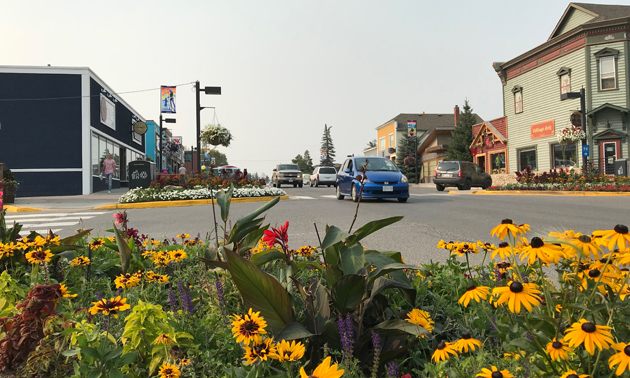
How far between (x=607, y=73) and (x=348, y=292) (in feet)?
102

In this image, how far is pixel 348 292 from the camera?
2035 mm

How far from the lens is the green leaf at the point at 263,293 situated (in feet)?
6.12

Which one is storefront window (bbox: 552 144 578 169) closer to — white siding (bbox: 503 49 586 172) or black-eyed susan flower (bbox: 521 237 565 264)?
white siding (bbox: 503 49 586 172)

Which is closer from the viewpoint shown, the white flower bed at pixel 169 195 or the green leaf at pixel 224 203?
the green leaf at pixel 224 203

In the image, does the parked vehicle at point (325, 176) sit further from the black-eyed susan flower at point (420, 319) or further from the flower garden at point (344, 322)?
the black-eyed susan flower at point (420, 319)

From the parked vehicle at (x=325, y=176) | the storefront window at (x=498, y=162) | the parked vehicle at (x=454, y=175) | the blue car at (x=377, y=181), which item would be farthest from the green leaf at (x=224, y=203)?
the parked vehicle at (x=325, y=176)

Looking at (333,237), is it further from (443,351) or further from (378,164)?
(378,164)

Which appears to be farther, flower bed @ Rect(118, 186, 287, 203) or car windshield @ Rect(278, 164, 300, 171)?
car windshield @ Rect(278, 164, 300, 171)

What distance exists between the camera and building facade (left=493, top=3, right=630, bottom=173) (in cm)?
2634

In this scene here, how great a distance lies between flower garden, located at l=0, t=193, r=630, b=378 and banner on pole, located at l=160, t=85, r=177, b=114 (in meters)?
28.3

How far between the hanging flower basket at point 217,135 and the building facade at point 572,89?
20.5 m

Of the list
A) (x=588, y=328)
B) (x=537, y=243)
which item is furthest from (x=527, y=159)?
(x=588, y=328)

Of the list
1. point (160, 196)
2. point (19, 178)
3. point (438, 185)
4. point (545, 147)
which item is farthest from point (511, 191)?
point (19, 178)

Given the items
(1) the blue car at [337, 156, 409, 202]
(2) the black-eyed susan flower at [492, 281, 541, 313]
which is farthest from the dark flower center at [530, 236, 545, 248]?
(1) the blue car at [337, 156, 409, 202]
